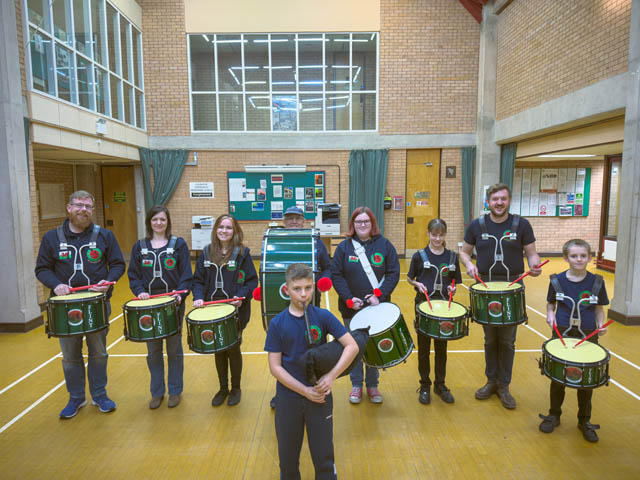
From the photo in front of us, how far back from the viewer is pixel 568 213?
1097 cm

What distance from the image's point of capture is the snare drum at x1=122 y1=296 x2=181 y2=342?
9.86 feet

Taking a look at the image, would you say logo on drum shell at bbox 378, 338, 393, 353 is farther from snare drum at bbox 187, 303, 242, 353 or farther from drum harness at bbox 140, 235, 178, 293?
drum harness at bbox 140, 235, 178, 293

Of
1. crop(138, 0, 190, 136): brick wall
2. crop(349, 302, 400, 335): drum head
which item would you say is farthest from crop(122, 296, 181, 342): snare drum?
crop(138, 0, 190, 136): brick wall

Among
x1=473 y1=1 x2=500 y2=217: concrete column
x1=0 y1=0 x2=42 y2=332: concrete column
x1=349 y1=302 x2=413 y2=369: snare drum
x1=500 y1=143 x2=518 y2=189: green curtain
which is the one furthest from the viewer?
x1=473 y1=1 x2=500 y2=217: concrete column

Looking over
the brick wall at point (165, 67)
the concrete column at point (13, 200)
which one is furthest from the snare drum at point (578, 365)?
the brick wall at point (165, 67)

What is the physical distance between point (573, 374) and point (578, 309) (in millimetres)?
560

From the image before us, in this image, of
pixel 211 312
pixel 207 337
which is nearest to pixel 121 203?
pixel 211 312

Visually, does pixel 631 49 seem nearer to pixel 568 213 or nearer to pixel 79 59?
pixel 568 213

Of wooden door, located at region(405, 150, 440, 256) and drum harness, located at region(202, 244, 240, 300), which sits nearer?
drum harness, located at region(202, 244, 240, 300)

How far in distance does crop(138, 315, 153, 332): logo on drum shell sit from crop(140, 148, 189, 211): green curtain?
804 centimetres

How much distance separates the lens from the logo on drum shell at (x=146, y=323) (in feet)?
9.87

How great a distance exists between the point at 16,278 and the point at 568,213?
1253 centimetres

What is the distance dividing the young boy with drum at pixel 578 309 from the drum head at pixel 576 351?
0.52 ft

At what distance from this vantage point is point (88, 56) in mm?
7656
